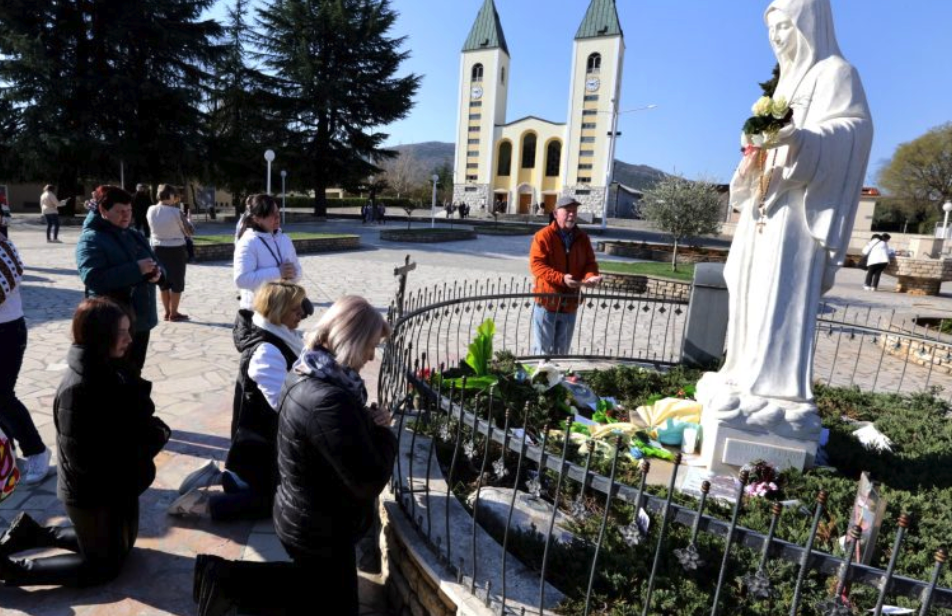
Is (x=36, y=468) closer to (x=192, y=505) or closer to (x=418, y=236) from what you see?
(x=192, y=505)

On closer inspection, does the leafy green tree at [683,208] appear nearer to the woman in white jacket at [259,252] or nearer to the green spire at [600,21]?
the woman in white jacket at [259,252]

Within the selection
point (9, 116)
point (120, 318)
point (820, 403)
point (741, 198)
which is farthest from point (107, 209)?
point (9, 116)

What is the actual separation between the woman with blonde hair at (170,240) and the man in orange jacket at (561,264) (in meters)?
5.10

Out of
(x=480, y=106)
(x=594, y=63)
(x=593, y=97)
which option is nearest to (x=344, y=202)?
(x=480, y=106)

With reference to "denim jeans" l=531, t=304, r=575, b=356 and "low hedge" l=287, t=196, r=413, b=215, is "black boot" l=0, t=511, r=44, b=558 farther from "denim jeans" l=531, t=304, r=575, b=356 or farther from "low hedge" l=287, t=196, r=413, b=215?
"low hedge" l=287, t=196, r=413, b=215

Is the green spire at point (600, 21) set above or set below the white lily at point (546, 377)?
above

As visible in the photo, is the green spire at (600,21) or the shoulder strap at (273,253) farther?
the green spire at (600,21)

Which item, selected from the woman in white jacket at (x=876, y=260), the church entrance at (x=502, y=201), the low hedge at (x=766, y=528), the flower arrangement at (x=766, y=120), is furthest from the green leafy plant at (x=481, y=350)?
the church entrance at (x=502, y=201)

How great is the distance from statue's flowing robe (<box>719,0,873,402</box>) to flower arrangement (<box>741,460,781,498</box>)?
46 cm

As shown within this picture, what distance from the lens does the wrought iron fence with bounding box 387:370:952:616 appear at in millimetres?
1525

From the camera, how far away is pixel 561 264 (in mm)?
5656

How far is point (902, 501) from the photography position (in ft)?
10.8

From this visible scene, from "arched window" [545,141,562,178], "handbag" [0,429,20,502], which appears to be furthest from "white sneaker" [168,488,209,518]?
"arched window" [545,141,562,178]

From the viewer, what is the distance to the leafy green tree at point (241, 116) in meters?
32.5
